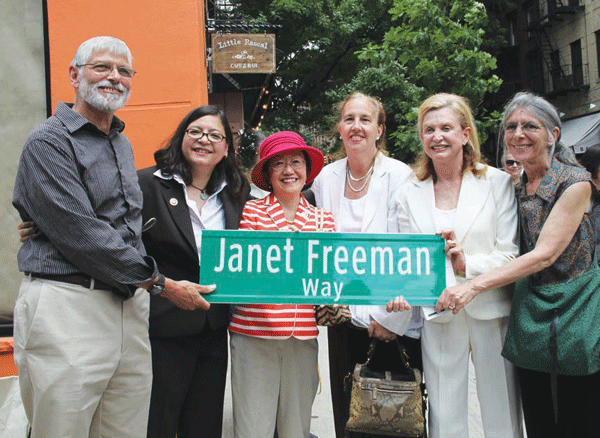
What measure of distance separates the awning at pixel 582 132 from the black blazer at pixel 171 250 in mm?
→ 16683

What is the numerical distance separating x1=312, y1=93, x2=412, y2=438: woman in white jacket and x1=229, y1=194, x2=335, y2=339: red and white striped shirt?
27 centimetres

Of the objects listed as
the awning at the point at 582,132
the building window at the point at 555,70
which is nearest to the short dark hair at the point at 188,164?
the awning at the point at 582,132

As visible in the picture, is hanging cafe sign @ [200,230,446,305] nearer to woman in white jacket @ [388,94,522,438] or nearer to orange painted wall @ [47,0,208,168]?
woman in white jacket @ [388,94,522,438]

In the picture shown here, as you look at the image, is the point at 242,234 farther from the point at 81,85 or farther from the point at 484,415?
the point at 484,415

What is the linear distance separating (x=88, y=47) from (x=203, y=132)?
806 millimetres

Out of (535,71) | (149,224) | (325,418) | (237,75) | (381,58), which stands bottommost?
(325,418)

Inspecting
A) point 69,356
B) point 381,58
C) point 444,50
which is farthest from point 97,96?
point 381,58

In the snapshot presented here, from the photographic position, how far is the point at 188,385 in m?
3.14

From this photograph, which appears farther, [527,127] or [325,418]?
A: [325,418]

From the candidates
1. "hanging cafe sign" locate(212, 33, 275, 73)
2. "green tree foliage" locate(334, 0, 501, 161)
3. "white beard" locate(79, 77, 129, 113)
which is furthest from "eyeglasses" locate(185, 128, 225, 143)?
"green tree foliage" locate(334, 0, 501, 161)

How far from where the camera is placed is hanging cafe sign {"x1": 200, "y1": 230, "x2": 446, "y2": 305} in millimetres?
2902

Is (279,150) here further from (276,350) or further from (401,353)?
(401,353)

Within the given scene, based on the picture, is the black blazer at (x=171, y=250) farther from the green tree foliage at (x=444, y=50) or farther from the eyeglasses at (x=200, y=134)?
the green tree foliage at (x=444, y=50)

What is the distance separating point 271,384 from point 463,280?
1269 mm
